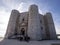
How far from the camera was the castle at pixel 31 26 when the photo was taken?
49.6 ft

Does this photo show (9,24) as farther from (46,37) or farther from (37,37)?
(46,37)

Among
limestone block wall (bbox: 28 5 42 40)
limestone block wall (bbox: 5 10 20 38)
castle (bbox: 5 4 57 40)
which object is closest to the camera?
limestone block wall (bbox: 28 5 42 40)

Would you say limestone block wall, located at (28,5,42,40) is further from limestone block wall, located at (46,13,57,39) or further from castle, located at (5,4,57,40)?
limestone block wall, located at (46,13,57,39)

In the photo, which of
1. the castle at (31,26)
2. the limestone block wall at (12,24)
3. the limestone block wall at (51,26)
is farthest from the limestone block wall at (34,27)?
the limestone block wall at (51,26)

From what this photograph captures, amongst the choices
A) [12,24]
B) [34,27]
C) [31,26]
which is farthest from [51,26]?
[12,24]

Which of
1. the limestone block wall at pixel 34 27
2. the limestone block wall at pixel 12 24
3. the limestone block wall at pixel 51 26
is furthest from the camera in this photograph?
the limestone block wall at pixel 51 26

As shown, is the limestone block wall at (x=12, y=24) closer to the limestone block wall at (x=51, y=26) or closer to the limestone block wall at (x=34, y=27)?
the limestone block wall at (x=34, y=27)

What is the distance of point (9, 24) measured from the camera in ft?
59.4

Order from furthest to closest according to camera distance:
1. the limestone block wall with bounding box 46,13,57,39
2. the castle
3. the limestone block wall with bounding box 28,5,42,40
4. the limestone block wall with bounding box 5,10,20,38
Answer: the limestone block wall with bounding box 46,13,57,39 → the limestone block wall with bounding box 5,10,20,38 → the castle → the limestone block wall with bounding box 28,5,42,40

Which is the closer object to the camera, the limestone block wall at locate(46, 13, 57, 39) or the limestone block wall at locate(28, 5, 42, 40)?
the limestone block wall at locate(28, 5, 42, 40)

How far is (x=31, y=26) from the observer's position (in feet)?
50.6

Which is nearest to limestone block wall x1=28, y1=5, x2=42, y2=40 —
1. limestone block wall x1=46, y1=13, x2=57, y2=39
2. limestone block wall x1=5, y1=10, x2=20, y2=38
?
limestone block wall x1=5, y1=10, x2=20, y2=38

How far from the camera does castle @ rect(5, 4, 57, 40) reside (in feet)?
49.6

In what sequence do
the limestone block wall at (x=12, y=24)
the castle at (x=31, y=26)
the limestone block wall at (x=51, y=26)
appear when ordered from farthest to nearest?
the limestone block wall at (x=51, y=26), the limestone block wall at (x=12, y=24), the castle at (x=31, y=26)
